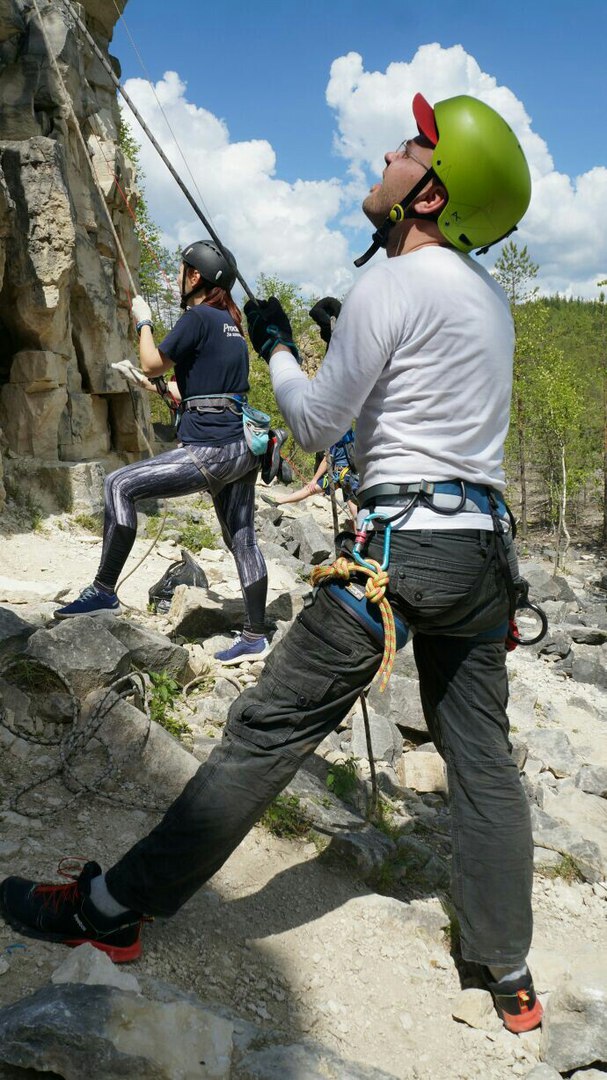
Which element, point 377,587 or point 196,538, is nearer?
point 377,587

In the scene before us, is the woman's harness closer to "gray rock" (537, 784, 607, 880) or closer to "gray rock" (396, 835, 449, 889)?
"gray rock" (396, 835, 449, 889)

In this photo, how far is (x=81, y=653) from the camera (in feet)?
12.6

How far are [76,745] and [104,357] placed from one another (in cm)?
1107

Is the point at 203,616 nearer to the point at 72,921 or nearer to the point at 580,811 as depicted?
the point at 580,811

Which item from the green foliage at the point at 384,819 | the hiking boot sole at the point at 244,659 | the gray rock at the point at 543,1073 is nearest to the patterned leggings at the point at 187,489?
the hiking boot sole at the point at 244,659

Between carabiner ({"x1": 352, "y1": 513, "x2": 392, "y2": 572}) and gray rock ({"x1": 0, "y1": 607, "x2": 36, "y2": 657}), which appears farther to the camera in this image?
gray rock ({"x1": 0, "y1": 607, "x2": 36, "y2": 657})

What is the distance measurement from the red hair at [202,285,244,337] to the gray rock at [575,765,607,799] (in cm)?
401

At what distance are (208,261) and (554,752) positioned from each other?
15.0 ft

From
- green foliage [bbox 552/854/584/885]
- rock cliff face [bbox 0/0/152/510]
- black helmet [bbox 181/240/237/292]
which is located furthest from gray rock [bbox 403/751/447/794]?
rock cliff face [bbox 0/0/152/510]

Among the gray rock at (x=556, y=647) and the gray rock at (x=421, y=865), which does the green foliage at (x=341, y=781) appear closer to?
the gray rock at (x=421, y=865)

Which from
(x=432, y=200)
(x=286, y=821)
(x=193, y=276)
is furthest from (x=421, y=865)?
(x=193, y=276)

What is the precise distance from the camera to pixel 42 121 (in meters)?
12.1

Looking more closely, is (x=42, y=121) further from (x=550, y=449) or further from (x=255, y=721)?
(x=550, y=449)

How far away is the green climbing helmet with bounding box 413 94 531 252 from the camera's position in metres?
2.29
